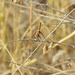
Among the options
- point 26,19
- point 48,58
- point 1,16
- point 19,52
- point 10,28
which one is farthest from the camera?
point 26,19

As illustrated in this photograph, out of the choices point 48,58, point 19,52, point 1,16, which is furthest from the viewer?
point 48,58

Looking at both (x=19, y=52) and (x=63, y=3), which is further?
(x=63, y=3)

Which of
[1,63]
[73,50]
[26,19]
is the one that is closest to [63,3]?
[73,50]

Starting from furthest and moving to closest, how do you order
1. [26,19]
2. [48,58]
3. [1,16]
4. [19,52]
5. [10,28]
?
[26,19] → [10,28] → [48,58] → [1,16] → [19,52]

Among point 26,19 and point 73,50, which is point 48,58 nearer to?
point 73,50

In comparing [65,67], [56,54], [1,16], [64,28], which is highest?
[1,16]

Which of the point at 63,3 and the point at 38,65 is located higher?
the point at 63,3

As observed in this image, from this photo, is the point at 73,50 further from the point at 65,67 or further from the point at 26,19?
the point at 26,19

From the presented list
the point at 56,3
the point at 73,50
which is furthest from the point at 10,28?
the point at 73,50

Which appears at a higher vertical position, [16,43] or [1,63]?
[16,43]
